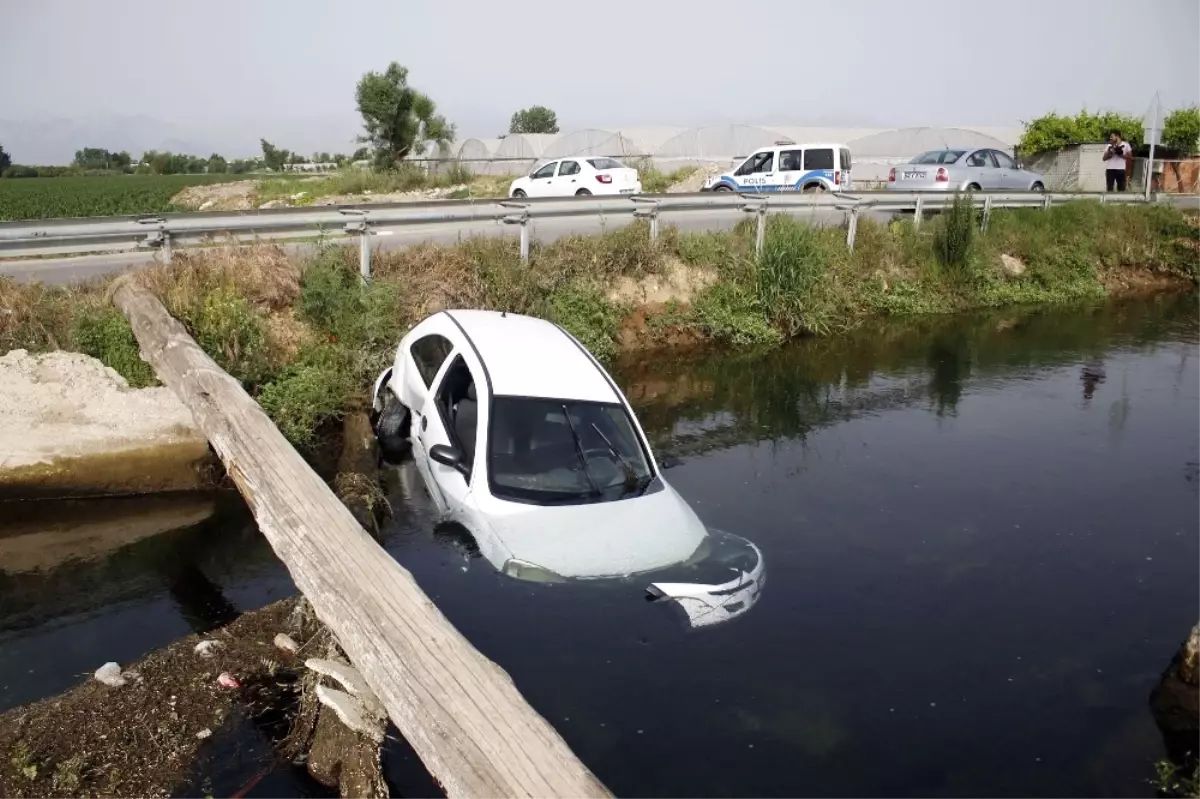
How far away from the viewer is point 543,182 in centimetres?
2816

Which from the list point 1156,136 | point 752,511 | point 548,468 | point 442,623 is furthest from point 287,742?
point 1156,136

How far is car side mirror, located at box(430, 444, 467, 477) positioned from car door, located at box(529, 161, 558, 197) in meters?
21.1

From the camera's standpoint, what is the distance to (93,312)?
10.9 m

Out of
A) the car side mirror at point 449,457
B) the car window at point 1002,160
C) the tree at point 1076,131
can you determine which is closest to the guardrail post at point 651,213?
the car side mirror at point 449,457

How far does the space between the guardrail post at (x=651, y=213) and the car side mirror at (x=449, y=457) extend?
374 inches

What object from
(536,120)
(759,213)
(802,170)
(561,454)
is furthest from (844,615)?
(536,120)

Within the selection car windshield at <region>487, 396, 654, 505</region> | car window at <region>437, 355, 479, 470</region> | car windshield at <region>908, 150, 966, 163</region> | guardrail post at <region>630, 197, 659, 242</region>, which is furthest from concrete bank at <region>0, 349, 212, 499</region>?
car windshield at <region>908, 150, 966, 163</region>

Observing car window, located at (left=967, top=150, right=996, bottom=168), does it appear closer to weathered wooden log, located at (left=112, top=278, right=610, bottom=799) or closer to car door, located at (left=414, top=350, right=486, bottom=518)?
car door, located at (left=414, top=350, right=486, bottom=518)

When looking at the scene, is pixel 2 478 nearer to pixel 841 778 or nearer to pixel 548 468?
pixel 548 468

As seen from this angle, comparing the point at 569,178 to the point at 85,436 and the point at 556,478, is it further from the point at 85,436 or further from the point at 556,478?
the point at 556,478

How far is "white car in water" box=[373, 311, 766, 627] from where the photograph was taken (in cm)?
679

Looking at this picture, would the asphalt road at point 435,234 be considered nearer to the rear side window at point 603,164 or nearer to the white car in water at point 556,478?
the white car in water at point 556,478

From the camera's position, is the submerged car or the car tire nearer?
the car tire

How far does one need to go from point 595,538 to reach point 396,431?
3443mm
